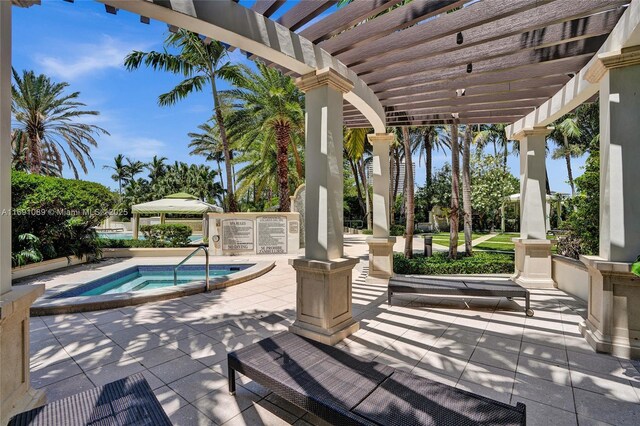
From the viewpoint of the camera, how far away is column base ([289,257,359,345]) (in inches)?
154

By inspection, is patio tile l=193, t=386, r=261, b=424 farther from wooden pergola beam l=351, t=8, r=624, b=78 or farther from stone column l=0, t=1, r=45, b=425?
wooden pergola beam l=351, t=8, r=624, b=78

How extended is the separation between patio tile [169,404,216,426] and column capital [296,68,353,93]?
402cm

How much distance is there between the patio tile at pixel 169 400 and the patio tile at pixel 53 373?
1168mm

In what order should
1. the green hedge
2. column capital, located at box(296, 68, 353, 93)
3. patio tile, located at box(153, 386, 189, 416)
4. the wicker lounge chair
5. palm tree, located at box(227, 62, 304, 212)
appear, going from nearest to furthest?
the wicker lounge chair, patio tile, located at box(153, 386, 189, 416), column capital, located at box(296, 68, 353, 93), the green hedge, palm tree, located at box(227, 62, 304, 212)

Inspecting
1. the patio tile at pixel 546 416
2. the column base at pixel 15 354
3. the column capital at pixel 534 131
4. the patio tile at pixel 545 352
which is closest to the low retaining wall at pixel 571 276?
the patio tile at pixel 545 352

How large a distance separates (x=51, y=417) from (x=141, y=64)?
14.6 metres

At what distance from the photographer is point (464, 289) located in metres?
5.33

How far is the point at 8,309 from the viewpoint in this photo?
2225 millimetres

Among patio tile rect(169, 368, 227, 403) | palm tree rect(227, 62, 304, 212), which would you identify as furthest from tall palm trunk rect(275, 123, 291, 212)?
patio tile rect(169, 368, 227, 403)

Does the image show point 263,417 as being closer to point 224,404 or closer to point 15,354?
point 224,404

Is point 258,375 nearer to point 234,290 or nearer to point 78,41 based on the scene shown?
point 234,290

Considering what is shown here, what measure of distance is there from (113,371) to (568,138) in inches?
1485

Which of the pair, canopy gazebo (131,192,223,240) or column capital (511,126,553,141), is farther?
canopy gazebo (131,192,223,240)

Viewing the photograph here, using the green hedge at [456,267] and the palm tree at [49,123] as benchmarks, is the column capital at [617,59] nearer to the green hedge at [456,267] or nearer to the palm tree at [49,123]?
the green hedge at [456,267]
